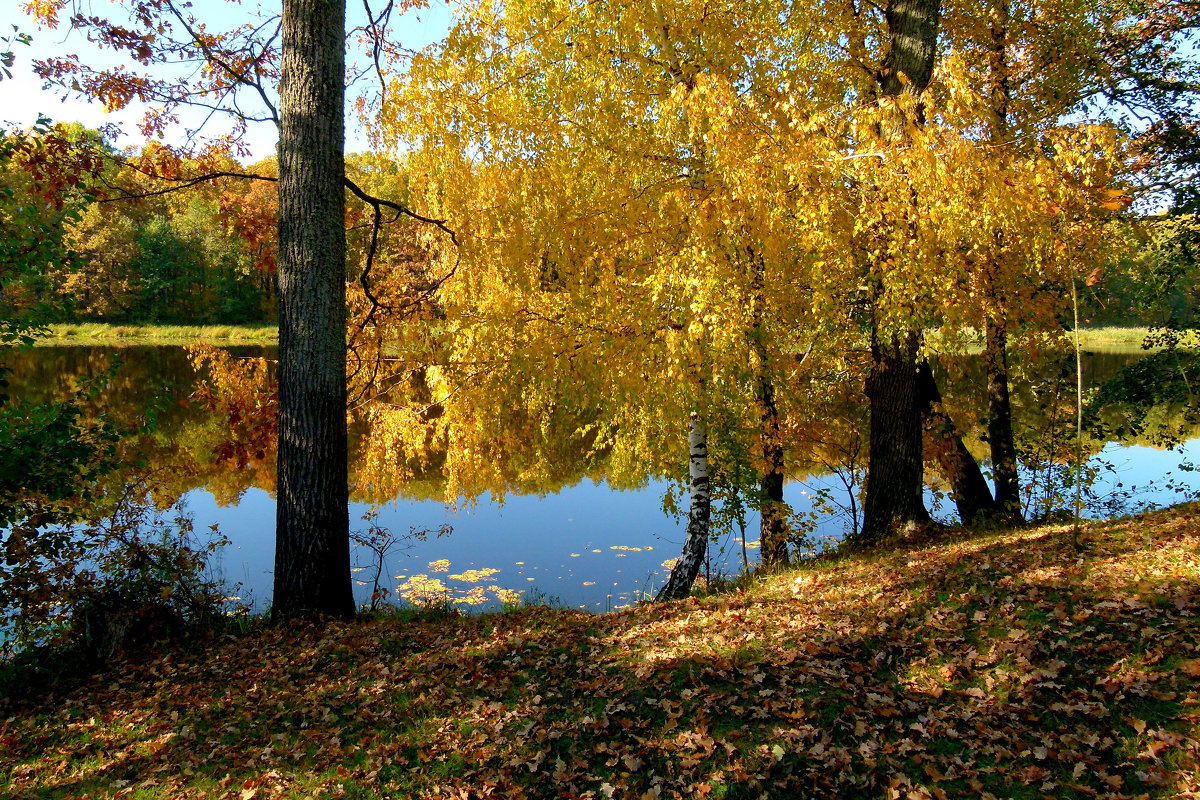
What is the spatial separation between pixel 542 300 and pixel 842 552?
15.1 ft

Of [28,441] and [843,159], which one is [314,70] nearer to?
[28,441]

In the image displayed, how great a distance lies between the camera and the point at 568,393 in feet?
23.3

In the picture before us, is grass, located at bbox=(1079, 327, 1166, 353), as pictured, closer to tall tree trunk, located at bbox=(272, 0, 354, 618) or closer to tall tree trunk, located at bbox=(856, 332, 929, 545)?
tall tree trunk, located at bbox=(856, 332, 929, 545)

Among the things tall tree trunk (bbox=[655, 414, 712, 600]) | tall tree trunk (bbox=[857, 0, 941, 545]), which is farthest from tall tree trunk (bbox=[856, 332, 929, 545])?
tall tree trunk (bbox=[655, 414, 712, 600])

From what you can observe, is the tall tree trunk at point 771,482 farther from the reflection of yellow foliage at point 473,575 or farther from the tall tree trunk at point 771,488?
the reflection of yellow foliage at point 473,575

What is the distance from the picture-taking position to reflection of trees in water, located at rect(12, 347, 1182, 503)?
10.4 metres

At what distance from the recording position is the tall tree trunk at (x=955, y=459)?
9930 millimetres

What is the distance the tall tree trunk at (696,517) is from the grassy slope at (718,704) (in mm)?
2871

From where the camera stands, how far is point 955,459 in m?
10.1

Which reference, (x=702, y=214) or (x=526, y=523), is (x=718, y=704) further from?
(x=526, y=523)

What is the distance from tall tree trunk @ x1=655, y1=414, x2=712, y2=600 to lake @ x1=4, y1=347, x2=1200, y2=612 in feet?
4.68

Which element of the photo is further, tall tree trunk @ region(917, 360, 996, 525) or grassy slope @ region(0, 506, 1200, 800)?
tall tree trunk @ region(917, 360, 996, 525)

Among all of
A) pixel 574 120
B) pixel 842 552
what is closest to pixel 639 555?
pixel 842 552

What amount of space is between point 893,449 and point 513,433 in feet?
30.6
